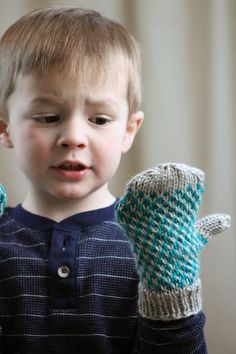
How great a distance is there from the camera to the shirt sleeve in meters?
0.81

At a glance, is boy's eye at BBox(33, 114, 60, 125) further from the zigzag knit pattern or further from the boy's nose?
the zigzag knit pattern

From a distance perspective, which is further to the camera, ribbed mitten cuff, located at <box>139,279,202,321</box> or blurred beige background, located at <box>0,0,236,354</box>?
blurred beige background, located at <box>0,0,236,354</box>

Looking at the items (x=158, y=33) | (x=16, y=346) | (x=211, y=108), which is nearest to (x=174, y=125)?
(x=211, y=108)

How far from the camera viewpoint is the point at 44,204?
0.98 meters

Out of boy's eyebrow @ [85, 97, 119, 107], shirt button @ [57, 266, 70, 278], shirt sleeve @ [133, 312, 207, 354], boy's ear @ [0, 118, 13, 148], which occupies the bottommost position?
shirt sleeve @ [133, 312, 207, 354]

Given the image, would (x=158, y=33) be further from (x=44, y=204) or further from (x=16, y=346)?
(x=16, y=346)

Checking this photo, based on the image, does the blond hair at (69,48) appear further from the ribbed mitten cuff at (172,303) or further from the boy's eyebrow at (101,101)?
the ribbed mitten cuff at (172,303)

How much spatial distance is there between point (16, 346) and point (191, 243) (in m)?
0.38

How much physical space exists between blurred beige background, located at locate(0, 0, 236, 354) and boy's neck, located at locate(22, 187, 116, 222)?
12.1 inches

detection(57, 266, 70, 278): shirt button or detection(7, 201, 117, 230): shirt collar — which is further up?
detection(7, 201, 117, 230): shirt collar

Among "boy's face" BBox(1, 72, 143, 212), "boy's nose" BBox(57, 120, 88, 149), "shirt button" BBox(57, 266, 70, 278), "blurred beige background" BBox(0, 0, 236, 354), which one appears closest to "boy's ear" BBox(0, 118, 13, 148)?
"boy's face" BBox(1, 72, 143, 212)

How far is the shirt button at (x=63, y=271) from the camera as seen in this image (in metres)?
0.89

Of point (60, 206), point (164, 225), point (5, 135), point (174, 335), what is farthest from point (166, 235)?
point (5, 135)

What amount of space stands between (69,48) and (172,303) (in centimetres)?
46
